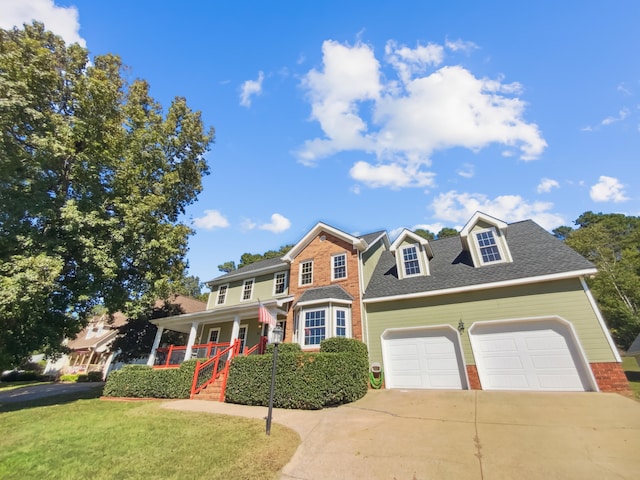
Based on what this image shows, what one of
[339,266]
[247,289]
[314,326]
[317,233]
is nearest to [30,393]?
[247,289]

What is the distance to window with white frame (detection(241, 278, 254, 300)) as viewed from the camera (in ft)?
69.4

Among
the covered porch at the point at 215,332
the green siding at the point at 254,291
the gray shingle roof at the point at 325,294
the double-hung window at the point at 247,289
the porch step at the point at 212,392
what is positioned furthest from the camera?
the double-hung window at the point at 247,289

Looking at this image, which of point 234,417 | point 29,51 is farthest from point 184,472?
point 29,51

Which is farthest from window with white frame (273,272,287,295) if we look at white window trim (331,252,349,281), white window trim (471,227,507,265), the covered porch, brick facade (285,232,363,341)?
white window trim (471,227,507,265)

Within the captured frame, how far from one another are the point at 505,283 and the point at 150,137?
1994 centimetres

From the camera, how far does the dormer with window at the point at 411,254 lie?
15.0 metres

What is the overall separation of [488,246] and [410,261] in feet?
12.4

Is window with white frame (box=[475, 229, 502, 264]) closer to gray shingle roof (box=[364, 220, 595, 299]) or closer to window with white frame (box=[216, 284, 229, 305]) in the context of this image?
gray shingle roof (box=[364, 220, 595, 299])

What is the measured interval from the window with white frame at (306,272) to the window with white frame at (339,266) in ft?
5.03

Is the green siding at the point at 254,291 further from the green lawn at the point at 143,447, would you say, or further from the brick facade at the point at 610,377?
the brick facade at the point at 610,377

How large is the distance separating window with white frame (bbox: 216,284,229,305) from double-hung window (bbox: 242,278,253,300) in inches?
69.6

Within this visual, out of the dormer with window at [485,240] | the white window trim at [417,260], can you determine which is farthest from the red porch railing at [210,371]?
the dormer with window at [485,240]

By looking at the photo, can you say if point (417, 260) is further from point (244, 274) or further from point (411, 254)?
point (244, 274)

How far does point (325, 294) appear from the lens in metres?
14.8
